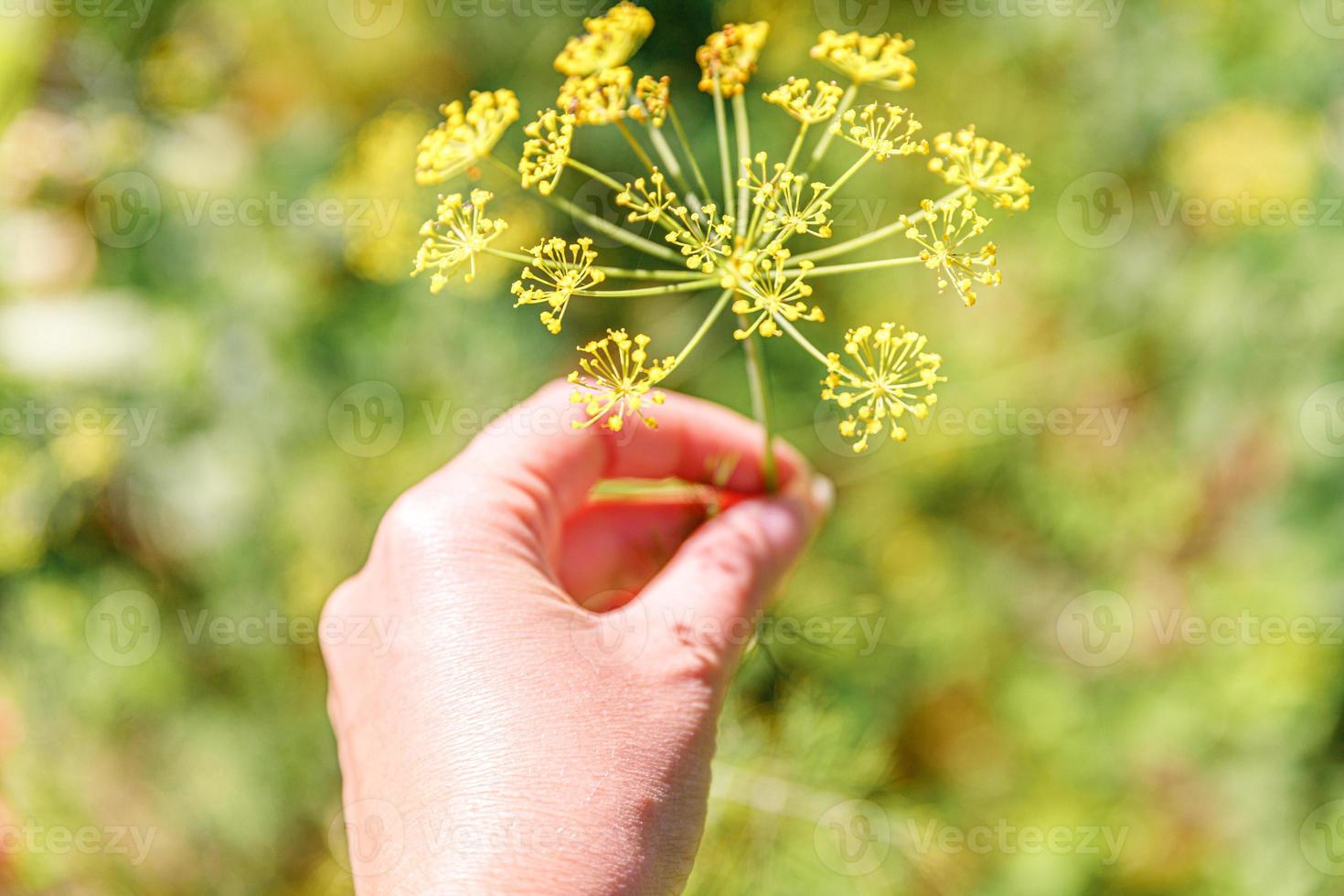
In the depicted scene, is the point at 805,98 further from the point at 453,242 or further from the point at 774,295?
the point at 453,242

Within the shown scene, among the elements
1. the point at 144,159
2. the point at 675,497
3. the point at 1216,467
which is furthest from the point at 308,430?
the point at 1216,467

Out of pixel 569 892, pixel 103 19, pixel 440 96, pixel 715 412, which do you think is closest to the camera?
pixel 569 892

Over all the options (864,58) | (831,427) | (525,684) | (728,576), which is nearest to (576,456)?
(728,576)

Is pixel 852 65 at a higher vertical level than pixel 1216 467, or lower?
higher

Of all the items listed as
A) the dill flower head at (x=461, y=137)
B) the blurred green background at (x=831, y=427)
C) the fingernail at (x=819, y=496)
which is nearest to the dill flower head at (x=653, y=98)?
the dill flower head at (x=461, y=137)

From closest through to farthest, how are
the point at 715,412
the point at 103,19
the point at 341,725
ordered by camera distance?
1. the point at 341,725
2. the point at 715,412
3. the point at 103,19

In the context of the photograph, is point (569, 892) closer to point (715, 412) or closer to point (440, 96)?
point (715, 412)

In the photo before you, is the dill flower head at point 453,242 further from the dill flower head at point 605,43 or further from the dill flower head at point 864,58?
the dill flower head at point 864,58

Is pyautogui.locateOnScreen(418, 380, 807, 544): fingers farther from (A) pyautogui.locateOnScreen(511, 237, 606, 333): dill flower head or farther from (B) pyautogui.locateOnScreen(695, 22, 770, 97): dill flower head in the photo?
(B) pyautogui.locateOnScreen(695, 22, 770, 97): dill flower head
